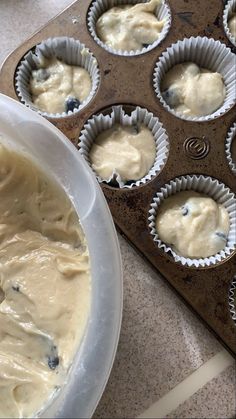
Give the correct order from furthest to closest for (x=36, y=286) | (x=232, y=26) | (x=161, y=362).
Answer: (x=232, y=26)
(x=161, y=362)
(x=36, y=286)

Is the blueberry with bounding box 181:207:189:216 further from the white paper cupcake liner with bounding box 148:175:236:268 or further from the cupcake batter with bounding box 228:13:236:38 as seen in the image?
the cupcake batter with bounding box 228:13:236:38

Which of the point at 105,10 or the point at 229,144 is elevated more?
the point at 105,10

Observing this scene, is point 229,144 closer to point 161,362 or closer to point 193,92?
point 193,92

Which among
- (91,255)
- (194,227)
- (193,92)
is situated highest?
(91,255)

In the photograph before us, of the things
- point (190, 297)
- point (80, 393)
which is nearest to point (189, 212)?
point (190, 297)

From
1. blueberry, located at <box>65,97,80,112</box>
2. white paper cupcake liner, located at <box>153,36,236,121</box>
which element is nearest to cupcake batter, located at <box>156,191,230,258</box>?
white paper cupcake liner, located at <box>153,36,236,121</box>

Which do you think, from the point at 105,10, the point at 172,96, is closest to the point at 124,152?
the point at 172,96

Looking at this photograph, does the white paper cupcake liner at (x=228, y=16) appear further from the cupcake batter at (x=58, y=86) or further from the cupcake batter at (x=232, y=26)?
the cupcake batter at (x=58, y=86)
